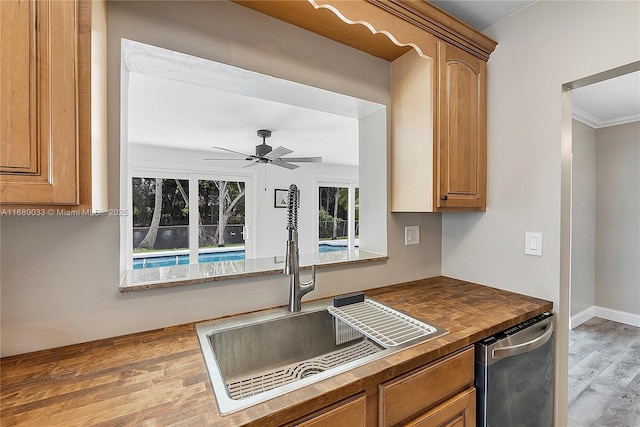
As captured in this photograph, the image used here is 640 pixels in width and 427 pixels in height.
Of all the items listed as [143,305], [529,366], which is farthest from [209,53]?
[529,366]

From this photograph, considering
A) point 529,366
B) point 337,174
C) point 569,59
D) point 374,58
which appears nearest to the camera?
point 529,366

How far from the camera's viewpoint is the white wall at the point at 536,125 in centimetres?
128

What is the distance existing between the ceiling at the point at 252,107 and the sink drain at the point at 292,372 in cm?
125

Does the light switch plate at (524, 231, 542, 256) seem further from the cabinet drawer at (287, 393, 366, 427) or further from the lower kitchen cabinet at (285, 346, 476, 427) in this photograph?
the cabinet drawer at (287, 393, 366, 427)

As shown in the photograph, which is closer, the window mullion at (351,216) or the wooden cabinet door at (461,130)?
the wooden cabinet door at (461,130)

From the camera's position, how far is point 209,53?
120cm

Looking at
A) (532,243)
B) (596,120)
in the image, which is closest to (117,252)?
(532,243)

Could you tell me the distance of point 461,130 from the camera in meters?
1.53

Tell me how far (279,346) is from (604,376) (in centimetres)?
272

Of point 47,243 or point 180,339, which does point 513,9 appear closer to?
point 180,339

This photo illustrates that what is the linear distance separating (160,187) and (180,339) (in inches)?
156

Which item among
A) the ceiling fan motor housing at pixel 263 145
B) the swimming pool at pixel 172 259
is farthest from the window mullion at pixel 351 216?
the ceiling fan motor housing at pixel 263 145

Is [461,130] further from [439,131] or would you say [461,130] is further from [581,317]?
[581,317]

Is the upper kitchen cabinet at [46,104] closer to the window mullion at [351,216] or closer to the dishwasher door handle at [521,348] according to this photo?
the dishwasher door handle at [521,348]
